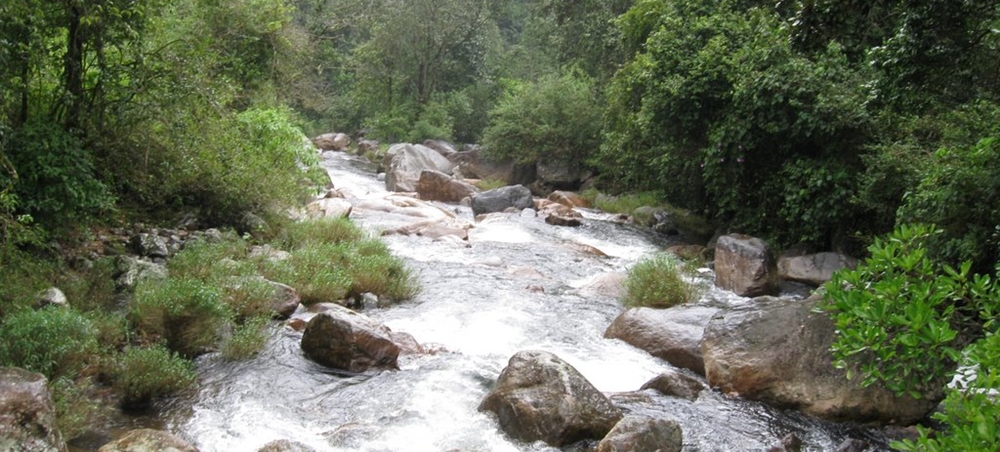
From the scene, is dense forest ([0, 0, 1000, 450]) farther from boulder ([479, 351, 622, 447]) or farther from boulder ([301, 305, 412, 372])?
boulder ([301, 305, 412, 372])

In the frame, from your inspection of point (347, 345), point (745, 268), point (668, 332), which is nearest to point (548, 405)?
point (347, 345)

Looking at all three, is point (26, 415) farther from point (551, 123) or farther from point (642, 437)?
point (551, 123)

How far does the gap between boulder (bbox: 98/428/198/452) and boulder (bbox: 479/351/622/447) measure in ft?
8.25

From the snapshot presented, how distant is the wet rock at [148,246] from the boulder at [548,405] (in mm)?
5466

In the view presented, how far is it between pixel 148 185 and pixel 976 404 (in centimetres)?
1044

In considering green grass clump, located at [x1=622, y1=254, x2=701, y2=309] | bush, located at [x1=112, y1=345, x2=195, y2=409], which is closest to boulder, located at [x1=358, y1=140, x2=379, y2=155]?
green grass clump, located at [x1=622, y1=254, x2=701, y2=309]

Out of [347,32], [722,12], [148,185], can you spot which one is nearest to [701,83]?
[722,12]

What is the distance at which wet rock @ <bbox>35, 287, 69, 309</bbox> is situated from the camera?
293 inches

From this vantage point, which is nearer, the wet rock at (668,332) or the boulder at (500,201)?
the wet rock at (668,332)

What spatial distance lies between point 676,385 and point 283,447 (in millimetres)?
3912

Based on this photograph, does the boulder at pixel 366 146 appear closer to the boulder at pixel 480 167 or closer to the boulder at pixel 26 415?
the boulder at pixel 480 167

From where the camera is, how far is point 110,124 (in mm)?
9938

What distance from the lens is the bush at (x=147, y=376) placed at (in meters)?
6.68

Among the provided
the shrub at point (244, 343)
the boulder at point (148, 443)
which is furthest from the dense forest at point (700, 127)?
the boulder at point (148, 443)
